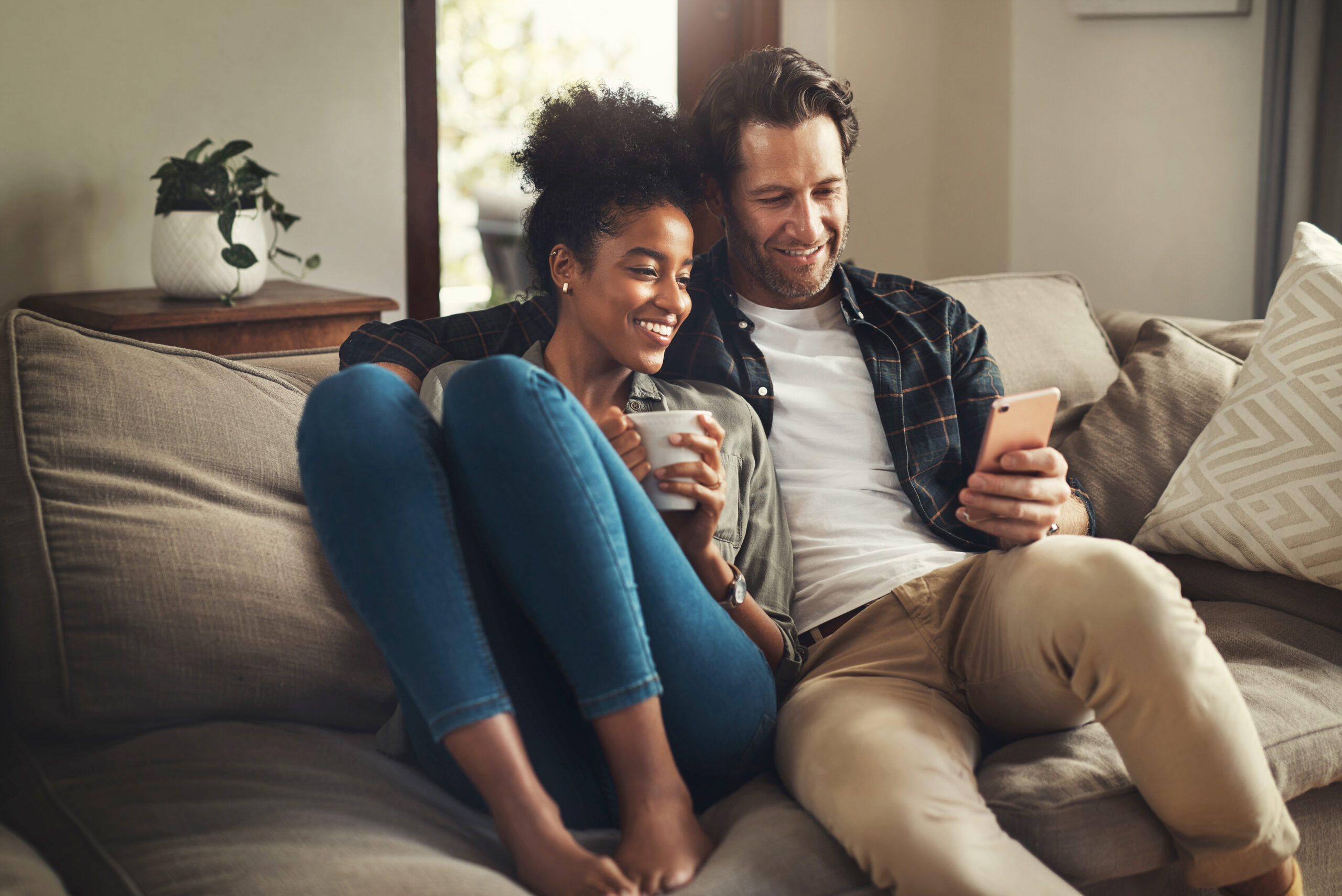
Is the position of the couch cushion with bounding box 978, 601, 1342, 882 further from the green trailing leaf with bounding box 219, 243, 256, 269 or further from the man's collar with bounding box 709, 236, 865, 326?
the green trailing leaf with bounding box 219, 243, 256, 269

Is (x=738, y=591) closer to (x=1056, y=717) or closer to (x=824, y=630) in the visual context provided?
(x=824, y=630)

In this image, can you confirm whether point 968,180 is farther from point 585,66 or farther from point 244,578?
point 244,578

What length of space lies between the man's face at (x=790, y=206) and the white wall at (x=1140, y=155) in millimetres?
1661

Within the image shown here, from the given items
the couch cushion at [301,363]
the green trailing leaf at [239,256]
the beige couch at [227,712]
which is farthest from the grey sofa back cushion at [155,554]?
the green trailing leaf at [239,256]

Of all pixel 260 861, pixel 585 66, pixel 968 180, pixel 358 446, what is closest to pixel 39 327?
pixel 358 446

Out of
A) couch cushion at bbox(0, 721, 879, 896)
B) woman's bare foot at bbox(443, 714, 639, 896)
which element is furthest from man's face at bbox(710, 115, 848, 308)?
woman's bare foot at bbox(443, 714, 639, 896)

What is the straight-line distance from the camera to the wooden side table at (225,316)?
2.09 meters

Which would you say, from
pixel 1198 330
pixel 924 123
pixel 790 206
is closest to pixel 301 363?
pixel 790 206

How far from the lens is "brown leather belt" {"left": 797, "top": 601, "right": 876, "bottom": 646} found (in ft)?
4.28

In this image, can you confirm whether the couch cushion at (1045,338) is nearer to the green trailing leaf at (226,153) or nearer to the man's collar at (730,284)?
the man's collar at (730,284)

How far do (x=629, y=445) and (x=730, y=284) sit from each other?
1.89 feet

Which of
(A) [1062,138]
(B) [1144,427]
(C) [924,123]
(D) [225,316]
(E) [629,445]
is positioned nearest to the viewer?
(E) [629,445]

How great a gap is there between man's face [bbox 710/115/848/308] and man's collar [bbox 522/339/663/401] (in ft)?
0.91

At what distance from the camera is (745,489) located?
51.8 inches
